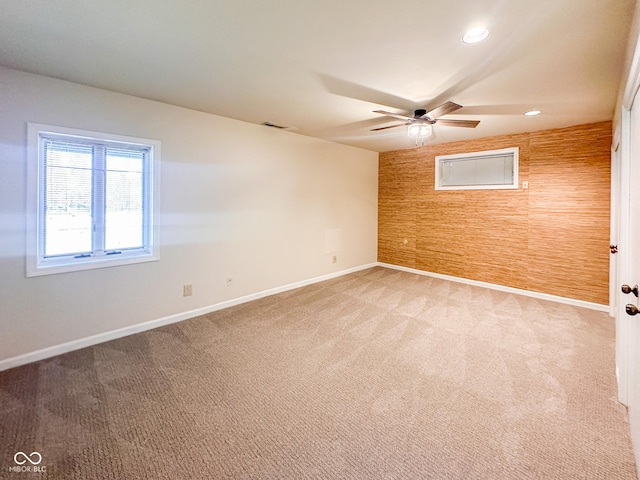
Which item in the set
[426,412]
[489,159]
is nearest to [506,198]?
[489,159]

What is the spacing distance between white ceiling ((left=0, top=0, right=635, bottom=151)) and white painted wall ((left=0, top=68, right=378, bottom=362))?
284 mm

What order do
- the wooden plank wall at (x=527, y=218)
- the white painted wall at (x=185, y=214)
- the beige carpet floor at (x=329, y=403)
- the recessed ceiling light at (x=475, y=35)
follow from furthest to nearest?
the wooden plank wall at (x=527, y=218), the white painted wall at (x=185, y=214), the recessed ceiling light at (x=475, y=35), the beige carpet floor at (x=329, y=403)

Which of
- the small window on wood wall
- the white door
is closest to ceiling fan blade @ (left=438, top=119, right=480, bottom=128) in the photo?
the white door

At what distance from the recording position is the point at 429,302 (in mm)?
4109

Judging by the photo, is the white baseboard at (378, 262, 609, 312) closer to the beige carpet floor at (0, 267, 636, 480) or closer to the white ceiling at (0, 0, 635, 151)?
the beige carpet floor at (0, 267, 636, 480)

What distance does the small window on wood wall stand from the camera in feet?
14.9

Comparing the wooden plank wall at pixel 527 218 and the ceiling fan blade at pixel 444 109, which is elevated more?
the ceiling fan blade at pixel 444 109

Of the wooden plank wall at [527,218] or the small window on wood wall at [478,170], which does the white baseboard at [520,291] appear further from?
the small window on wood wall at [478,170]

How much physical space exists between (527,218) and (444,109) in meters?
2.68

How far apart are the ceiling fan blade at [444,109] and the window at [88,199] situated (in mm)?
2894

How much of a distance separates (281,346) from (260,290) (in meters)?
1.53

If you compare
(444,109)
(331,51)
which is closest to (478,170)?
(444,109)

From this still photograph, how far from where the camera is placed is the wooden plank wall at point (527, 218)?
12.6 ft

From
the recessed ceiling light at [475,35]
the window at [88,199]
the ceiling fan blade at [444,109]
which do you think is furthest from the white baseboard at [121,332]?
the recessed ceiling light at [475,35]
